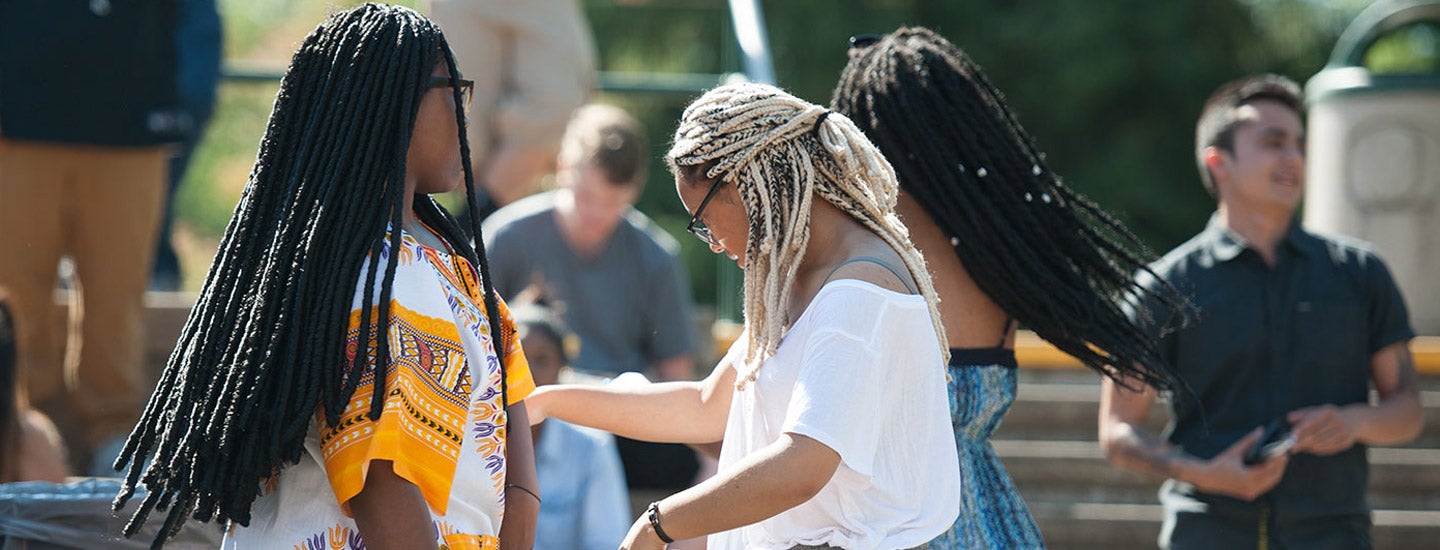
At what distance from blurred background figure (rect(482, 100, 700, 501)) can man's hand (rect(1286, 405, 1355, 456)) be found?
8.06ft

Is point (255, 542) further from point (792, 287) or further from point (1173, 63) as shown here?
point (1173, 63)

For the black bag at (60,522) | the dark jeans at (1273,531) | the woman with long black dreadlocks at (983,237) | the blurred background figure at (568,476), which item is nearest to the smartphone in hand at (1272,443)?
the dark jeans at (1273,531)

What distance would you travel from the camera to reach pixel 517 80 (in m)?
6.83

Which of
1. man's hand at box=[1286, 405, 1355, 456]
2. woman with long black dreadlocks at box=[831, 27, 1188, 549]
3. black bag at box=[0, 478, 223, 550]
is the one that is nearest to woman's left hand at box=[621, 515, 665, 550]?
woman with long black dreadlocks at box=[831, 27, 1188, 549]

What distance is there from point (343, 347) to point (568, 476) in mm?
2831

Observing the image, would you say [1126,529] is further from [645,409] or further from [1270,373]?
[645,409]

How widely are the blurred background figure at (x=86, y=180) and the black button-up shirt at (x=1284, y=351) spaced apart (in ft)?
11.6

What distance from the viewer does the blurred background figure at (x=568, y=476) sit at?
518 cm

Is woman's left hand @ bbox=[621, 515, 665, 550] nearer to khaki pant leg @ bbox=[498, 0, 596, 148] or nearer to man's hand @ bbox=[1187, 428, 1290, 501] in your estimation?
man's hand @ bbox=[1187, 428, 1290, 501]

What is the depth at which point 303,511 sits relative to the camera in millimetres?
2508

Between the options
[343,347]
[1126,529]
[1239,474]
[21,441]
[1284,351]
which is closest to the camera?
[343,347]

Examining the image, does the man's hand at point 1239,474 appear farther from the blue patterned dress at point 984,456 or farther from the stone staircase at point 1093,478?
the stone staircase at point 1093,478

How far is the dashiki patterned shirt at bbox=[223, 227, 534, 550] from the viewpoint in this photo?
2.42m

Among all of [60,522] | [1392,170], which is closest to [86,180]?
[60,522]
